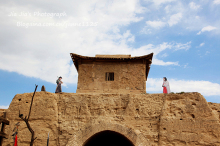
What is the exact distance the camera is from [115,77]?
1169cm

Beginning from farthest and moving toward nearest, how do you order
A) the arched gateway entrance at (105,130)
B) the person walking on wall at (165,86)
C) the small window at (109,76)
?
the small window at (109,76) < the person walking on wall at (165,86) < the arched gateway entrance at (105,130)

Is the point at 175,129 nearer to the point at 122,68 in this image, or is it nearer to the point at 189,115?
the point at 189,115

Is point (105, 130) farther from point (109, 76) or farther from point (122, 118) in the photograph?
point (109, 76)

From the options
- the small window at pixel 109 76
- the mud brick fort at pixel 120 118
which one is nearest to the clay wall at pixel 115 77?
the small window at pixel 109 76

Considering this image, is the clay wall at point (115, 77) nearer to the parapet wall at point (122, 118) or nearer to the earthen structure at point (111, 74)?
the earthen structure at point (111, 74)

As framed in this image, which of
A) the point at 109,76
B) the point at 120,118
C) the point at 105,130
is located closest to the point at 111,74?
the point at 109,76

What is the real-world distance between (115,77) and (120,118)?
13.6 feet

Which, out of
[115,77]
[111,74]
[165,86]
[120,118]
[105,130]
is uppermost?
[111,74]

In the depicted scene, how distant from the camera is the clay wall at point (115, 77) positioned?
1141 cm

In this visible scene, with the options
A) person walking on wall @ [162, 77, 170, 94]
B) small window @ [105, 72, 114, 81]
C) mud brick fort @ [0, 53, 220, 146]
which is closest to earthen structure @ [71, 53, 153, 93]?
small window @ [105, 72, 114, 81]

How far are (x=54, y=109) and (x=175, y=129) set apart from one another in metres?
4.87

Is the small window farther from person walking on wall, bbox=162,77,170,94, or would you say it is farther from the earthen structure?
person walking on wall, bbox=162,77,170,94

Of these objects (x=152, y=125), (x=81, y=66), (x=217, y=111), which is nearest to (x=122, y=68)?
(x=81, y=66)

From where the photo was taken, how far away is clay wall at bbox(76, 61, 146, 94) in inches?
449
